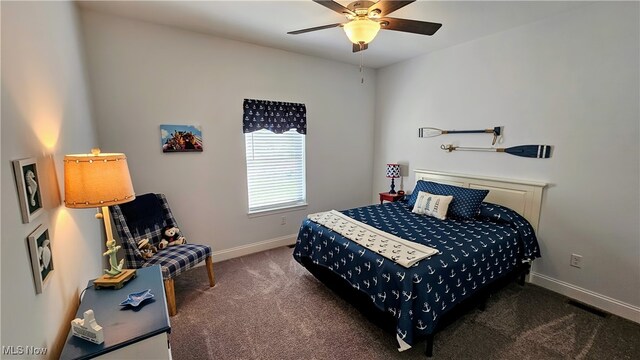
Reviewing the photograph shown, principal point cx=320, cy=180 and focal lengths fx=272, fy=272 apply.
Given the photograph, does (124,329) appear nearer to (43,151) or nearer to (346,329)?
(43,151)

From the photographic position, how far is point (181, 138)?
294cm

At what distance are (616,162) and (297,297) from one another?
2.98 metres

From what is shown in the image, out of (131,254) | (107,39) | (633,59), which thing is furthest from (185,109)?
(633,59)

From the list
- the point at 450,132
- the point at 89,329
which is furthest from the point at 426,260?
the point at 450,132

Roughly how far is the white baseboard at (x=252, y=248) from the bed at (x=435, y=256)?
0.90 m

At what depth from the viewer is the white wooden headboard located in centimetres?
271

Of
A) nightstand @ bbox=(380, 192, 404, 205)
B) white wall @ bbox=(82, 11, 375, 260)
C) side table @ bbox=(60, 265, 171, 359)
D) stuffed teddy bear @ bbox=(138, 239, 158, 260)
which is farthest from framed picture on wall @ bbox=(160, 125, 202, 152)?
nightstand @ bbox=(380, 192, 404, 205)

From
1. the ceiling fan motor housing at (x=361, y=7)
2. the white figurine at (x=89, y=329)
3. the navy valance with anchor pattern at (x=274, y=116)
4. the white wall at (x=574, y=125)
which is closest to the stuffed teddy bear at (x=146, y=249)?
the white figurine at (x=89, y=329)

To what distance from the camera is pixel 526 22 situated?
2650 mm

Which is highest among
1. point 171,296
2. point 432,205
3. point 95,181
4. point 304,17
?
point 304,17

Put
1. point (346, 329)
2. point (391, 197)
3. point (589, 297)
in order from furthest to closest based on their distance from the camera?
point (391, 197) → point (589, 297) → point (346, 329)

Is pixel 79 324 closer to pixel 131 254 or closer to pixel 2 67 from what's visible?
pixel 2 67

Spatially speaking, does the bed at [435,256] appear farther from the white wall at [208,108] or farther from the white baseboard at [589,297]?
the white wall at [208,108]

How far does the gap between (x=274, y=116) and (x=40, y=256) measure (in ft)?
8.80
